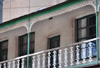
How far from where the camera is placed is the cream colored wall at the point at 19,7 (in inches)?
1104

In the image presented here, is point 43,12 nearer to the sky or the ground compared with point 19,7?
nearer to the ground

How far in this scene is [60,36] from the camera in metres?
22.1

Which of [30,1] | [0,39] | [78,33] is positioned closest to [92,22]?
[78,33]

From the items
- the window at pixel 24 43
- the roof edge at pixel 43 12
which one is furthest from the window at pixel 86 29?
→ the window at pixel 24 43

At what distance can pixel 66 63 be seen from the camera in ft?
66.4

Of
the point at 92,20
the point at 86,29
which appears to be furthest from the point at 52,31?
the point at 92,20

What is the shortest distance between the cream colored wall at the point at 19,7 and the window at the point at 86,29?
270 inches

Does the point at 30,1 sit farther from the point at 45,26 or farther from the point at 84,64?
the point at 84,64

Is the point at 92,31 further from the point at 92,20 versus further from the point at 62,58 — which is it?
the point at 62,58

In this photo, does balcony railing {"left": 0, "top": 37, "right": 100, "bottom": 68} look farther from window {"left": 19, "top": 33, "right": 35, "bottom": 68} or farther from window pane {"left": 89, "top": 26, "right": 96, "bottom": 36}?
window {"left": 19, "top": 33, "right": 35, "bottom": 68}

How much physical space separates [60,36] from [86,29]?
1658mm

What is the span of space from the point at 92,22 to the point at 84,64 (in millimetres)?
2295

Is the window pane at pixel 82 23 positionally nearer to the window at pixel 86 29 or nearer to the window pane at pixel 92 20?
the window at pixel 86 29

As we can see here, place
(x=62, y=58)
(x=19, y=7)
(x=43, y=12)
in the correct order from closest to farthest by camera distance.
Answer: (x=43, y=12) < (x=62, y=58) < (x=19, y=7)
